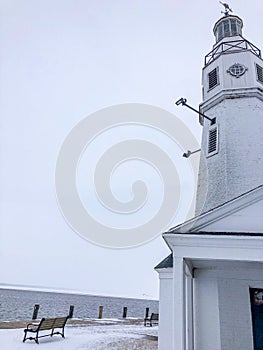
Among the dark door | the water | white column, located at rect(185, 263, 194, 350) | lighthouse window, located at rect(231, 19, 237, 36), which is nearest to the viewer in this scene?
white column, located at rect(185, 263, 194, 350)

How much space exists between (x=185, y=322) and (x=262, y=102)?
724cm

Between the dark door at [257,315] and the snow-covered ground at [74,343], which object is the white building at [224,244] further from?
the snow-covered ground at [74,343]

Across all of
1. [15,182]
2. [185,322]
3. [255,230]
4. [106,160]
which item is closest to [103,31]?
[106,160]

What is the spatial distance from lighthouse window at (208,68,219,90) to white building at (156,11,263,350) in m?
0.31

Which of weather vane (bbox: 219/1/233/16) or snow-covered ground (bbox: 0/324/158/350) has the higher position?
weather vane (bbox: 219/1/233/16)

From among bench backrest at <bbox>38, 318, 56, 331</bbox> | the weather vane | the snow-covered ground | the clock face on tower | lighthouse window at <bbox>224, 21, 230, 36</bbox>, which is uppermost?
the weather vane

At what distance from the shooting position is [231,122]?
9.70m

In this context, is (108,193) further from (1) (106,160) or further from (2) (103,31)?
(2) (103,31)

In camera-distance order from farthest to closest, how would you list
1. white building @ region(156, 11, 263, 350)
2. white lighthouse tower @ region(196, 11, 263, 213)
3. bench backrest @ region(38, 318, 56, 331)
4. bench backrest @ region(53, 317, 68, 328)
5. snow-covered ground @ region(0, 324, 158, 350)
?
1. bench backrest @ region(53, 317, 68, 328)
2. bench backrest @ region(38, 318, 56, 331)
3. white lighthouse tower @ region(196, 11, 263, 213)
4. snow-covered ground @ region(0, 324, 158, 350)
5. white building @ region(156, 11, 263, 350)

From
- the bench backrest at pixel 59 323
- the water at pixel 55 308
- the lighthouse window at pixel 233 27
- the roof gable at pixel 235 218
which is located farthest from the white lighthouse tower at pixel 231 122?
the water at pixel 55 308

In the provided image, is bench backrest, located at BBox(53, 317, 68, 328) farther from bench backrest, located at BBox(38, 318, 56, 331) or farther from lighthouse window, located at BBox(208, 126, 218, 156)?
lighthouse window, located at BBox(208, 126, 218, 156)

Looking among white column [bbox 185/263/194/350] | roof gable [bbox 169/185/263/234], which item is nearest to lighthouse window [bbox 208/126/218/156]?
roof gable [bbox 169/185/263/234]

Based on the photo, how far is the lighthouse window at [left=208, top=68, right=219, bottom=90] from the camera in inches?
426

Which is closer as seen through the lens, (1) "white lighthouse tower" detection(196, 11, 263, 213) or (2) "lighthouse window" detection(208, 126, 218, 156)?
(1) "white lighthouse tower" detection(196, 11, 263, 213)
